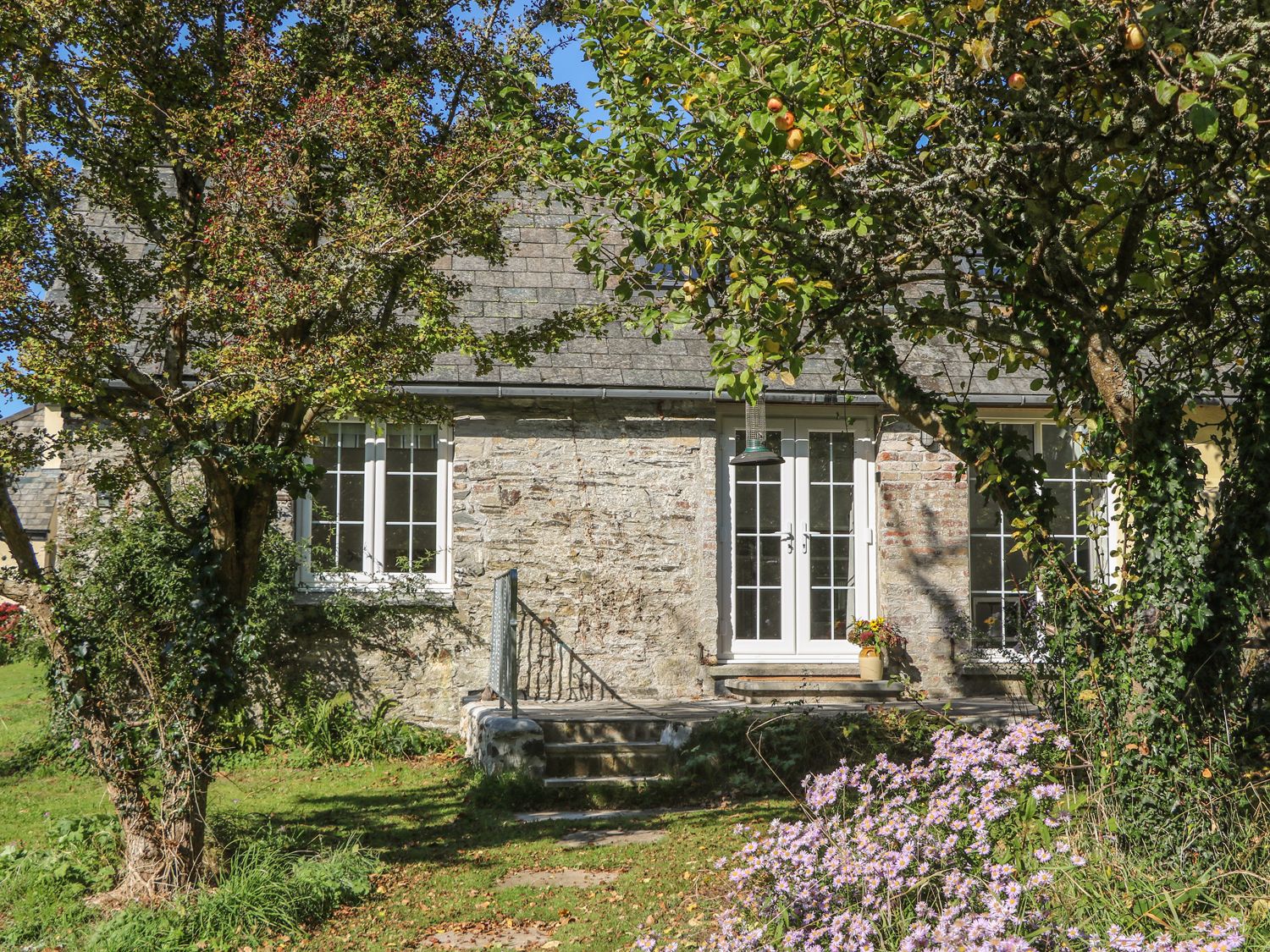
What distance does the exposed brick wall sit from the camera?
33.9 ft

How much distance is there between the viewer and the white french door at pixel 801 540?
10477mm

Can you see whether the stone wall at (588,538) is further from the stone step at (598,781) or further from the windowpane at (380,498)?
the stone step at (598,781)

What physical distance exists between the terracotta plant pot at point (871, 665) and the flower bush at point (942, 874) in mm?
5450

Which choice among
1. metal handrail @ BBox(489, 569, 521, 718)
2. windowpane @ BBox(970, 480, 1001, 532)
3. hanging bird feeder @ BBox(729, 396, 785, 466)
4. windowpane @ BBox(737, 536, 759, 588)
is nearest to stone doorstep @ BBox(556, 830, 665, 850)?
metal handrail @ BBox(489, 569, 521, 718)

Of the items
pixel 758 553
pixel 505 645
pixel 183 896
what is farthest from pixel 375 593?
pixel 183 896

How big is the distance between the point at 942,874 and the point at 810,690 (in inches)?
235

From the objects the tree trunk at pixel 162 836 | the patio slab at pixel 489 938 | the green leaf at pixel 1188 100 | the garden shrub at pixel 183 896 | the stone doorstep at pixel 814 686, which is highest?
the green leaf at pixel 1188 100

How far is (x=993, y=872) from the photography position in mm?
3793

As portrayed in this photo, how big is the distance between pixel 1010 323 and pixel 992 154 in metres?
1.01

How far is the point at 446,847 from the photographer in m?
6.64

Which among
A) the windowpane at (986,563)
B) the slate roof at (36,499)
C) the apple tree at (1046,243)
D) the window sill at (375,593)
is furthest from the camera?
the slate roof at (36,499)

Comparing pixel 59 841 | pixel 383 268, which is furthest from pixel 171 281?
pixel 59 841

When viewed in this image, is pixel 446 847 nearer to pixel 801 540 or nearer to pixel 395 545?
pixel 395 545

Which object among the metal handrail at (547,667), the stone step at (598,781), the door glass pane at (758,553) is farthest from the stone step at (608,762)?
the door glass pane at (758,553)
